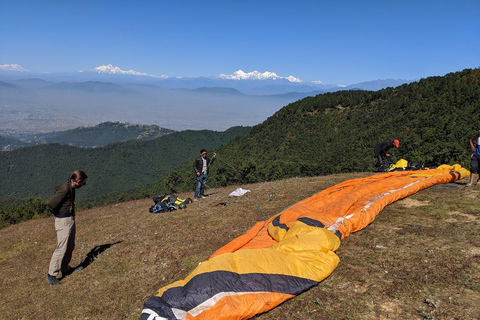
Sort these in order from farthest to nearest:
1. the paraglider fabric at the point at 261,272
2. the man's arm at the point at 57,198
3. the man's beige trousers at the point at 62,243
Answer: the man's beige trousers at the point at 62,243, the man's arm at the point at 57,198, the paraglider fabric at the point at 261,272

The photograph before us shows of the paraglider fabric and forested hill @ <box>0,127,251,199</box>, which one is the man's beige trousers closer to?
the paraglider fabric

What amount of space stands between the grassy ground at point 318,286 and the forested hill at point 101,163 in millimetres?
126043

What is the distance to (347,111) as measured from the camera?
78562mm

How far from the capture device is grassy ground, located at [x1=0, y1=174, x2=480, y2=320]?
3703mm

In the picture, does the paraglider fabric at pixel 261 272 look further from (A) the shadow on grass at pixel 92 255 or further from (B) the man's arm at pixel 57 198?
(A) the shadow on grass at pixel 92 255

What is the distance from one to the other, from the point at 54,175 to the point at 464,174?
171131mm

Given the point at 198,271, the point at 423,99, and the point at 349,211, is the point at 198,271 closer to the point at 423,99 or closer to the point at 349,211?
the point at 349,211

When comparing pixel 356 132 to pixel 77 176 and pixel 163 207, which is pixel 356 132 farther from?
pixel 77 176

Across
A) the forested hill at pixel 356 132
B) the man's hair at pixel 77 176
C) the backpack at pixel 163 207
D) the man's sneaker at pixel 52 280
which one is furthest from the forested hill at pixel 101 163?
the man's hair at pixel 77 176

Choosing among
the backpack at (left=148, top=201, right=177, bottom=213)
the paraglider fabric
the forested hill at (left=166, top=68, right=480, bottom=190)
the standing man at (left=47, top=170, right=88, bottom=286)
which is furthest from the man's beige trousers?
the forested hill at (left=166, top=68, right=480, bottom=190)

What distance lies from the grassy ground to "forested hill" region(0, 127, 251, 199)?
126043 mm

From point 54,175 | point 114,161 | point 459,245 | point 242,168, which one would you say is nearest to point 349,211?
point 459,245

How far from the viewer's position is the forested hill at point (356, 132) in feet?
124

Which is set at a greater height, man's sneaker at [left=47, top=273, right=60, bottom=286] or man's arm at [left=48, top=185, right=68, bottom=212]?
man's arm at [left=48, top=185, right=68, bottom=212]
